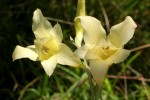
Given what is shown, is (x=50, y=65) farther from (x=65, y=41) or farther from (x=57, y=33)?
(x=65, y=41)

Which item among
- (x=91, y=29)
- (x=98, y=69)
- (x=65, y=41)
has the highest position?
(x=91, y=29)

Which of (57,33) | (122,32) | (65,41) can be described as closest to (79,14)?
(57,33)

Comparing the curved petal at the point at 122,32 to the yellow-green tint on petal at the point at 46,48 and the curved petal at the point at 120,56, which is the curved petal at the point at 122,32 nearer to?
the curved petal at the point at 120,56

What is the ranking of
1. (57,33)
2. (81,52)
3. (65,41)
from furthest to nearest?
(65,41) → (57,33) → (81,52)

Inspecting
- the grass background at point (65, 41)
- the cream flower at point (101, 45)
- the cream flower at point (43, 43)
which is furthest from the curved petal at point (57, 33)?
the grass background at point (65, 41)

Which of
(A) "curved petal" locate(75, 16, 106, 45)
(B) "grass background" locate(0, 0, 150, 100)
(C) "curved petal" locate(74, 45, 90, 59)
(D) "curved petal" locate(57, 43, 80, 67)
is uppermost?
(A) "curved petal" locate(75, 16, 106, 45)

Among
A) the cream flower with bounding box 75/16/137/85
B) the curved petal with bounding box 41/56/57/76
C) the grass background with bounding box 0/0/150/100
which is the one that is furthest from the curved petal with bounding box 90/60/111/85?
the grass background with bounding box 0/0/150/100

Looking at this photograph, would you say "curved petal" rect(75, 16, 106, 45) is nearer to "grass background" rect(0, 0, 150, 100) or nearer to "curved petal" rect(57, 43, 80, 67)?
"curved petal" rect(57, 43, 80, 67)
